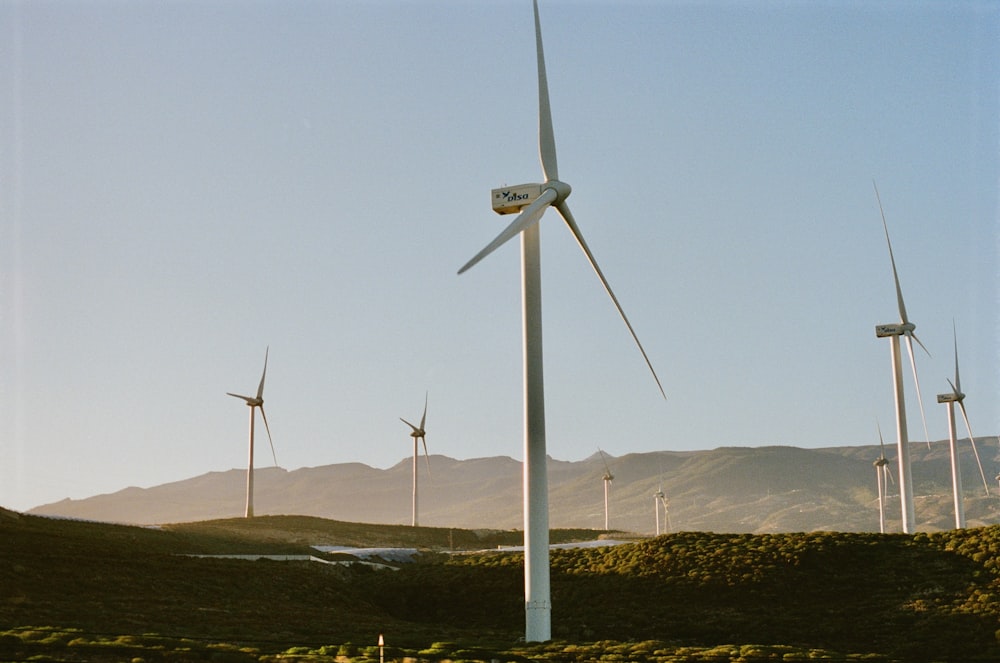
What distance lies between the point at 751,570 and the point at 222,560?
124ft

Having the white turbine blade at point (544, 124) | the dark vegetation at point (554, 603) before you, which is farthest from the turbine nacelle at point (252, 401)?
the white turbine blade at point (544, 124)

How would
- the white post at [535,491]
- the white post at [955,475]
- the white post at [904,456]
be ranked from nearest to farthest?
the white post at [535,491]
the white post at [904,456]
the white post at [955,475]

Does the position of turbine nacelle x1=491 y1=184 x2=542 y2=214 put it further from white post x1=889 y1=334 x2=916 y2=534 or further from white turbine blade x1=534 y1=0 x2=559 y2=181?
white post x1=889 y1=334 x2=916 y2=534

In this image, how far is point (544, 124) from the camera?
5659 cm

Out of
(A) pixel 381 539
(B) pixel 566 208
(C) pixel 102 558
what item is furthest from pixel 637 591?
(A) pixel 381 539

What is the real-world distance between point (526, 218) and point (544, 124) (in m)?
8.30

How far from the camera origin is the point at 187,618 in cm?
5512

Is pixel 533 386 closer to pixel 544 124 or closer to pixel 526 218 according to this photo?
pixel 526 218

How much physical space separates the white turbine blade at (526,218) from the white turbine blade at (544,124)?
2.56 meters

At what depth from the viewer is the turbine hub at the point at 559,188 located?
174ft

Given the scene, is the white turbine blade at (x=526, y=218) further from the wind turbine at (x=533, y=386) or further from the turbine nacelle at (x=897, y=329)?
the turbine nacelle at (x=897, y=329)

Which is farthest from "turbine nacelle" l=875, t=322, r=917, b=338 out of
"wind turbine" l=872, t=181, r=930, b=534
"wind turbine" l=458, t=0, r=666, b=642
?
"wind turbine" l=458, t=0, r=666, b=642

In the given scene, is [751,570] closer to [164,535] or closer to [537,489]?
[537,489]

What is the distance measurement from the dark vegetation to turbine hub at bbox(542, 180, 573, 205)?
21.4 meters
